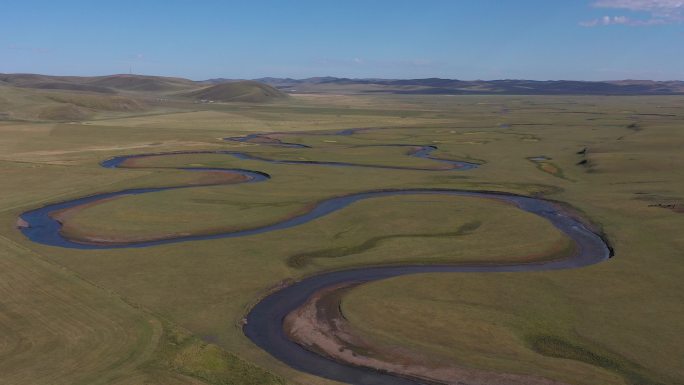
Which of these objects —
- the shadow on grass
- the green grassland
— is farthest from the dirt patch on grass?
the shadow on grass

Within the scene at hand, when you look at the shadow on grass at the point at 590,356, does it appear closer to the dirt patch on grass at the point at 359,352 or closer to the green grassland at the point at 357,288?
the green grassland at the point at 357,288

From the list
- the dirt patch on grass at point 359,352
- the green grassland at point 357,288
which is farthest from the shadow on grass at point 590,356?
the dirt patch on grass at point 359,352

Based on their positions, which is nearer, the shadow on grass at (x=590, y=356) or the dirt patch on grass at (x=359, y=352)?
the shadow on grass at (x=590, y=356)

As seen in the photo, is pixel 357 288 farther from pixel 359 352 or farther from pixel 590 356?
pixel 590 356

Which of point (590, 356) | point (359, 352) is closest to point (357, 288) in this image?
point (359, 352)

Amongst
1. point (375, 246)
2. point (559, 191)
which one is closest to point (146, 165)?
point (375, 246)

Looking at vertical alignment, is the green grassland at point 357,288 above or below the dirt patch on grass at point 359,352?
above

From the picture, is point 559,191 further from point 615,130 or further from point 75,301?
point 615,130

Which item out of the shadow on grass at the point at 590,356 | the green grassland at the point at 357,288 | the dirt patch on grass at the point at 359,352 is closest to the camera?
the shadow on grass at the point at 590,356
